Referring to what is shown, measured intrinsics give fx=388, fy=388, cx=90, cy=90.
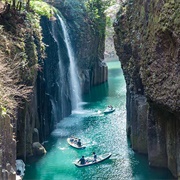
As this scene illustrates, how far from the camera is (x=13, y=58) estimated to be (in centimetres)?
2369

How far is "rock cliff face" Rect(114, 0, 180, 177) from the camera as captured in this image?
1908cm

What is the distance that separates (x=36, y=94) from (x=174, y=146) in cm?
1184

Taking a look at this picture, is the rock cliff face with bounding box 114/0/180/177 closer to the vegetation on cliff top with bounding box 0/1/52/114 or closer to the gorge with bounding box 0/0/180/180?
the gorge with bounding box 0/0/180/180

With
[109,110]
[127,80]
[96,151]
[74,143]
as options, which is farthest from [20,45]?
[109,110]

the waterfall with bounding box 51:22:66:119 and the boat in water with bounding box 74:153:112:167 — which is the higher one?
the waterfall with bounding box 51:22:66:119

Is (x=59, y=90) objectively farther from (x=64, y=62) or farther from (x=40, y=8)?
(x=40, y=8)

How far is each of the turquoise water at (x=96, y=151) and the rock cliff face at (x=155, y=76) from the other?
3.96ft

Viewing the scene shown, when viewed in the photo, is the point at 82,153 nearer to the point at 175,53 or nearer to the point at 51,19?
the point at 175,53

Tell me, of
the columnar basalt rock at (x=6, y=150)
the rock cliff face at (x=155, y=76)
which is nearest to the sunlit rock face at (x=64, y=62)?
the rock cliff face at (x=155, y=76)

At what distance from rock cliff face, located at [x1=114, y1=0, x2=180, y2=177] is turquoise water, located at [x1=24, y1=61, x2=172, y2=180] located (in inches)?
47.5

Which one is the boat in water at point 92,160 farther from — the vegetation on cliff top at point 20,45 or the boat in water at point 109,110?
the boat in water at point 109,110

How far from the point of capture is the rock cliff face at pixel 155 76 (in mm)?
19078

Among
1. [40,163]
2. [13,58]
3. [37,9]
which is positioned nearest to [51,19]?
[37,9]

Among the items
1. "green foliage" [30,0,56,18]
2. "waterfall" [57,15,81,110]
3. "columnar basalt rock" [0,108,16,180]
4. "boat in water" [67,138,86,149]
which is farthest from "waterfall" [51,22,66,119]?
"columnar basalt rock" [0,108,16,180]
